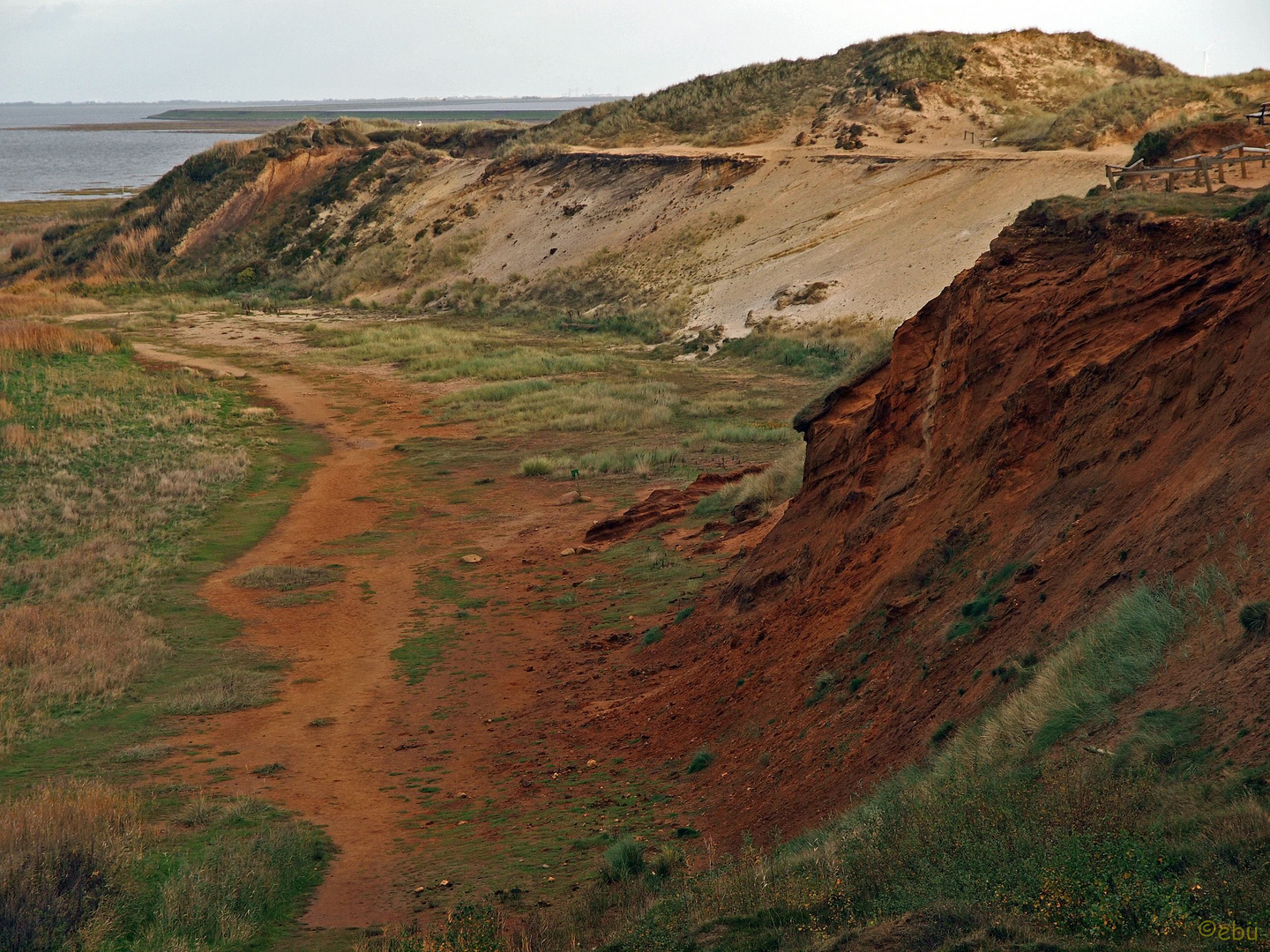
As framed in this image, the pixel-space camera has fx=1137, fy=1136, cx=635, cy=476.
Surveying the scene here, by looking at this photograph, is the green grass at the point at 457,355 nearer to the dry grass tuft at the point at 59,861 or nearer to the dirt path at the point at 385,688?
the dirt path at the point at 385,688

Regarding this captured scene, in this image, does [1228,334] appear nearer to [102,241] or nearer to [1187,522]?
[1187,522]

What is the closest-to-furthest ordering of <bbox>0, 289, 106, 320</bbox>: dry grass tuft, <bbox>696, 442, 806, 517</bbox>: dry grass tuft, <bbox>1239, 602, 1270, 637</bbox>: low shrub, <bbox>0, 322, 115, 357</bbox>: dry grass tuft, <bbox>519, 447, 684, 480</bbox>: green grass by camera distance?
<bbox>1239, 602, 1270, 637</bbox>: low shrub, <bbox>696, 442, 806, 517</bbox>: dry grass tuft, <bbox>519, 447, 684, 480</bbox>: green grass, <bbox>0, 322, 115, 357</bbox>: dry grass tuft, <bbox>0, 289, 106, 320</bbox>: dry grass tuft

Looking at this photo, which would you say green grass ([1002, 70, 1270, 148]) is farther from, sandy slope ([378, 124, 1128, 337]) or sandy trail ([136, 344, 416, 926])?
sandy trail ([136, 344, 416, 926])

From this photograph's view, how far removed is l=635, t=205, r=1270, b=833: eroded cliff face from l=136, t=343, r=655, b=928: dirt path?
213 centimetres

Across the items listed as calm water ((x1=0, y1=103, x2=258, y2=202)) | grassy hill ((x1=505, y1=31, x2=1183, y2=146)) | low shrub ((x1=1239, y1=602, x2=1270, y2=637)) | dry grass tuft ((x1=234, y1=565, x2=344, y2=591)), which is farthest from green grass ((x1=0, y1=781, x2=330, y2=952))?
calm water ((x1=0, y1=103, x2=258, y2=202))

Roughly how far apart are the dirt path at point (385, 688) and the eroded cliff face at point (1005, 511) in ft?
6.99

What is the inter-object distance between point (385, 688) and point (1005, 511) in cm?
711

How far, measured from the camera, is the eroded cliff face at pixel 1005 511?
23.6ft

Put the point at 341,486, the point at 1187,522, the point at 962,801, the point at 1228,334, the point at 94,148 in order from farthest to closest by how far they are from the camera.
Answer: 1. the point at 94,148
2. the point at 341,486
3. the point at 1228,334
4. the point at 1187,522
5. the point at 962,801

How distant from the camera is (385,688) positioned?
42.1ft

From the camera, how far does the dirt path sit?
8.92 metres

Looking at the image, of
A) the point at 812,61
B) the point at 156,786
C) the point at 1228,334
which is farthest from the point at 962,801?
the point at 812,61

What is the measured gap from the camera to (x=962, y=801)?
5.59 m

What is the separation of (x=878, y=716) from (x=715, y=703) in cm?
265
